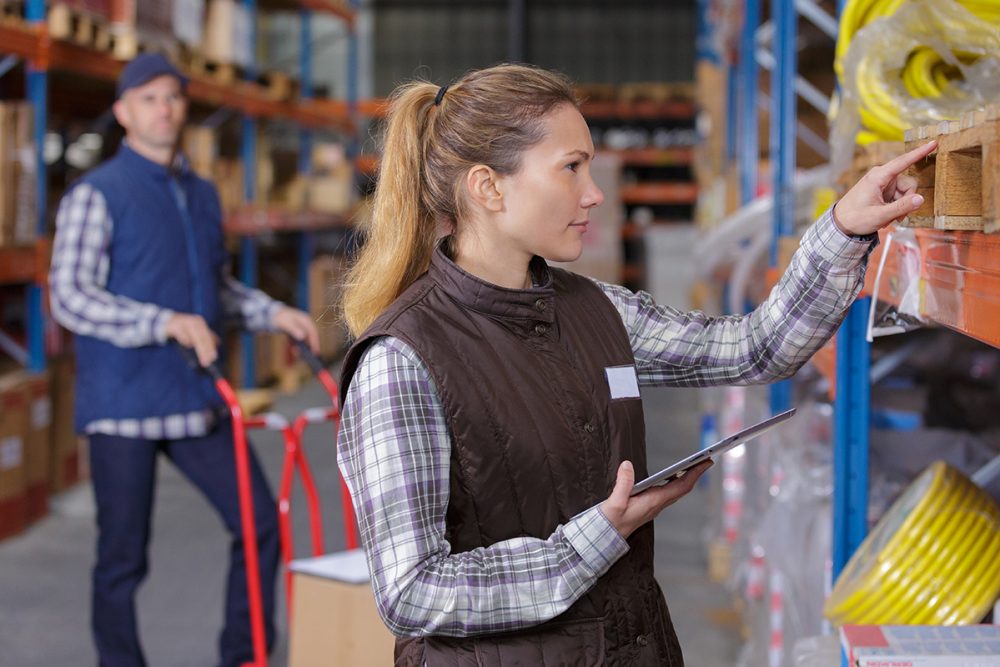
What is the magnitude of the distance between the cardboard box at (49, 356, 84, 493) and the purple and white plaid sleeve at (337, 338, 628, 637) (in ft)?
17.5

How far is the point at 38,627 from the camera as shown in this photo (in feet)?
15.3

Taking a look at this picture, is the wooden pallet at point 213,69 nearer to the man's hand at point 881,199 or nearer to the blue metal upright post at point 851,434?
the blue metal upright post at point 851,434

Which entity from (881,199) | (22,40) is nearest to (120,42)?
(22,40)

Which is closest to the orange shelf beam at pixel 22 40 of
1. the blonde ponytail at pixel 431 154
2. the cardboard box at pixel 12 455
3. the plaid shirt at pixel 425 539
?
the cardboard box at pixel 12 455

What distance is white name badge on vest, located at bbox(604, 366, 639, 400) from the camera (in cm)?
181

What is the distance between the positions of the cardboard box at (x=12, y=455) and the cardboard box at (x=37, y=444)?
0.05m

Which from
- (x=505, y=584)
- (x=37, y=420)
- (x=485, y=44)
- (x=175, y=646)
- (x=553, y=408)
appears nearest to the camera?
(x=505, y=584)

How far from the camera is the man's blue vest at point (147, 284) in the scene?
3748 mm

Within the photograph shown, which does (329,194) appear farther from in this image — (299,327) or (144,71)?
(299,327)

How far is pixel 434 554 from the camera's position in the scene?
5.27 feet

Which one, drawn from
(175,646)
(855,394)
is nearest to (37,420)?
(175,646)

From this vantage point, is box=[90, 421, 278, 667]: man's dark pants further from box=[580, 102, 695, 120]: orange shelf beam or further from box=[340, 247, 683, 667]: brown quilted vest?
box=[580, 102, 695, 120]: orange shelf beam

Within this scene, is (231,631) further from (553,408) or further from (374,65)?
(374,65)

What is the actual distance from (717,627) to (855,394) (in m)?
2.41
